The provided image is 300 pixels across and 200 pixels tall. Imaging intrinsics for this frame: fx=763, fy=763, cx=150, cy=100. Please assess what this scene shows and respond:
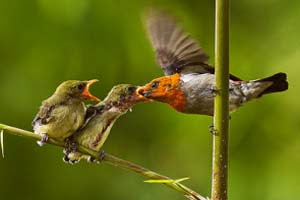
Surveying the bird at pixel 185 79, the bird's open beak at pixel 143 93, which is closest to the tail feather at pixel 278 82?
the bird at pixel 185 79

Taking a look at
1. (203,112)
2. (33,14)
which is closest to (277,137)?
(203,112)

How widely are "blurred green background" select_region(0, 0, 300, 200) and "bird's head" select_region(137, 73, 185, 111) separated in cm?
87

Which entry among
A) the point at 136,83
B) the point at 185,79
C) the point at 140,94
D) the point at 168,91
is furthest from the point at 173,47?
the point at 136,83

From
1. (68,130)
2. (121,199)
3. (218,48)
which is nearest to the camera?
(218,48)

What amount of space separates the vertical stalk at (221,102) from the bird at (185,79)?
74cm

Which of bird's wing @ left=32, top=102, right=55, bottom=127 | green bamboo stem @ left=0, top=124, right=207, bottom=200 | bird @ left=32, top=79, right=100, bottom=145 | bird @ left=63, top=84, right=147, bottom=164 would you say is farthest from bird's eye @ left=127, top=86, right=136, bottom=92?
green bamboo stem @ left=0, top=124, right=207, bottom=200

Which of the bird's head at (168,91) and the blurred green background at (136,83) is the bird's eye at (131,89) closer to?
the bird's head at (168,91)

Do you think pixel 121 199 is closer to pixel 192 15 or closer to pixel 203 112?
pixel 192 15

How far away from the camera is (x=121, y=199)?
12.0 ft

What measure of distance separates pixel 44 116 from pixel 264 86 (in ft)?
2.29

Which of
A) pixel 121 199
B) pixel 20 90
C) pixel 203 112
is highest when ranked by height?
pixel 20 90

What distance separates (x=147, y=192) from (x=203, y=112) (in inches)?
55.2

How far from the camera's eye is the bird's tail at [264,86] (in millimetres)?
2277

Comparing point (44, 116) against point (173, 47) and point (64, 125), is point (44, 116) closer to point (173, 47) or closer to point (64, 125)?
point (64, 125)
